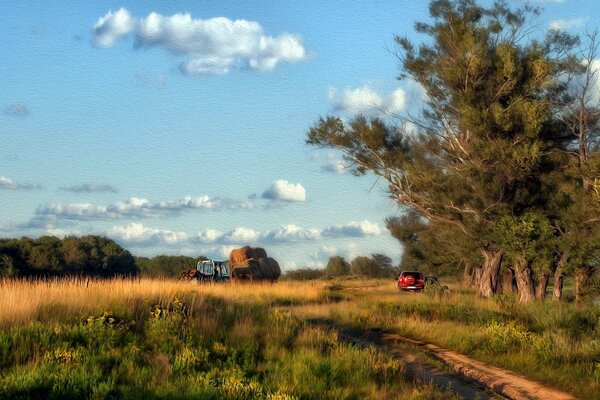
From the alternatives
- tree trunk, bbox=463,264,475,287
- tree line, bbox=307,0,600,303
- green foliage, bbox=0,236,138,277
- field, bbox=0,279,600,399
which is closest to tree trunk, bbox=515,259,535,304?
tree line, bbox=307,0,600,303

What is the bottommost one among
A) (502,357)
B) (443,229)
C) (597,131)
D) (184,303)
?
(502,357)

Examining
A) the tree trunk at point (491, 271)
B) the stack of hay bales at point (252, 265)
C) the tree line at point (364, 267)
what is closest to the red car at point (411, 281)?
the stack of hay bales at point (252, 265)

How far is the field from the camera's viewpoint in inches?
447

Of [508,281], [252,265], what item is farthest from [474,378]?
[252,265]

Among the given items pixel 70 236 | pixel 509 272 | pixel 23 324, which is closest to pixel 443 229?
pixel 509 272

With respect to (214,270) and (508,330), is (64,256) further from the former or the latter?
(508,330)

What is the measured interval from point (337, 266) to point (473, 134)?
267 ft

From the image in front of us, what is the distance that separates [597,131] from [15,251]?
50.6m

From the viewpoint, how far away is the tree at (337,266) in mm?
115369

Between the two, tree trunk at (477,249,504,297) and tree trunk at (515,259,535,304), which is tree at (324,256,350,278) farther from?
tree trunk at (515,259,535,304)

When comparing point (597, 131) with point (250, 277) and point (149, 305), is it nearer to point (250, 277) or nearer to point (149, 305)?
point (250, 277)

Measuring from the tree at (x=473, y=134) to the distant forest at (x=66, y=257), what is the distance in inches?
948

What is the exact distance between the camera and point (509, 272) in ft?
152

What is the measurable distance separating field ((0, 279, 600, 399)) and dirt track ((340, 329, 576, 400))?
435 millimetres
